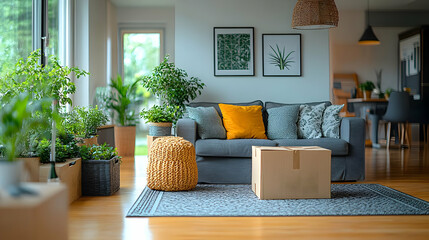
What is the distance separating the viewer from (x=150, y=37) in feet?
28.3

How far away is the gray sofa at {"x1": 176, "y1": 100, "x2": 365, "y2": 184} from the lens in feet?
14.7

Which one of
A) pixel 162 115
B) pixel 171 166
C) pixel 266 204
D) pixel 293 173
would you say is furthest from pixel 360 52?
pixel 266 204

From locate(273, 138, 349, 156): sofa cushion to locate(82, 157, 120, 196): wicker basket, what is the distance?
1716 mm

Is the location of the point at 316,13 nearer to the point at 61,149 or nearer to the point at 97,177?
the point at 97,177

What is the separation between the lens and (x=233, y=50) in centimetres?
569

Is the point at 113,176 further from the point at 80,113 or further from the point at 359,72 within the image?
the point at 359,72

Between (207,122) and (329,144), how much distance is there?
1.25 metres

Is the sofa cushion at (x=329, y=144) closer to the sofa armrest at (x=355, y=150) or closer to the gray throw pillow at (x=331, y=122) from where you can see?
the sofa armrest at (x=355, y=150)

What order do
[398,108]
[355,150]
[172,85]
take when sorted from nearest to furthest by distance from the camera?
[355,150]
[172,85]
[398,108]

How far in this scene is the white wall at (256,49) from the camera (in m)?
5.70

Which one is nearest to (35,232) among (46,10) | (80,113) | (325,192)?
(325,192)

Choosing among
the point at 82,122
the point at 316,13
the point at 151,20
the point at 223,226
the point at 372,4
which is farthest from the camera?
the point at 372,4

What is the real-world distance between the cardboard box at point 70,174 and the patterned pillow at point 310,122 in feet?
7.78

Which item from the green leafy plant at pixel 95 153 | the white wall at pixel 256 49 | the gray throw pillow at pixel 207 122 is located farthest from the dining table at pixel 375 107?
the green leafy plant at pixel 95 153
